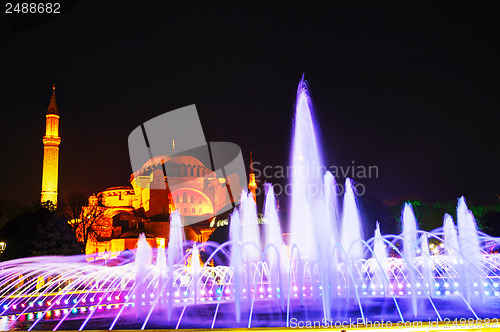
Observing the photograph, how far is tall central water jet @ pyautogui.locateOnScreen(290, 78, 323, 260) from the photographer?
597 inches

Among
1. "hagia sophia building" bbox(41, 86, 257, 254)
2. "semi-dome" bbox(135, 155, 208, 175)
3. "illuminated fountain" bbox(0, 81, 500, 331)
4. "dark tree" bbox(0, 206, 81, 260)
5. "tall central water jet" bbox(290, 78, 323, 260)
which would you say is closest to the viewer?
"illuminated fountain" bbox(0, 81, 500, 331)

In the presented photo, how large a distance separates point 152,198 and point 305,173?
4424 centimetres

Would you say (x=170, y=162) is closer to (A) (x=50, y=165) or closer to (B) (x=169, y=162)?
(B) (x=169, y=162)

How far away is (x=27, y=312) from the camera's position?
11.7m

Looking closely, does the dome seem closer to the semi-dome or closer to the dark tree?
the semi-dome

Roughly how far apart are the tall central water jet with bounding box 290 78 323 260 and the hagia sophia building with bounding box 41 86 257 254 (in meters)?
32.1

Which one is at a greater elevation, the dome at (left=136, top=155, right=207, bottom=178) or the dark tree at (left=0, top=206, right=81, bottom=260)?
the dome at (left=136, top=155, right=207, bottom=178)

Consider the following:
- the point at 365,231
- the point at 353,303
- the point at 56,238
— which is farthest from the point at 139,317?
the point at 365,231

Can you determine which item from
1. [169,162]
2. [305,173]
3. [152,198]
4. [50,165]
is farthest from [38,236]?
[169,162]

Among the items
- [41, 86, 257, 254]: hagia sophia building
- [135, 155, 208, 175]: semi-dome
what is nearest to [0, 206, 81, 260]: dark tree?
[41, 86, 257, 254]: hagia sophia building

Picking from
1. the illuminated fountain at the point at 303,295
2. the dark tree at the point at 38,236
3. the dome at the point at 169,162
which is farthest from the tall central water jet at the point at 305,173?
the dome at the point at 169,162

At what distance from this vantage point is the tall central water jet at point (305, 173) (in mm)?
15156

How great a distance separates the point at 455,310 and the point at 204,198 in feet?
172

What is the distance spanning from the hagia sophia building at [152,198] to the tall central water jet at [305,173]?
32133 mm
